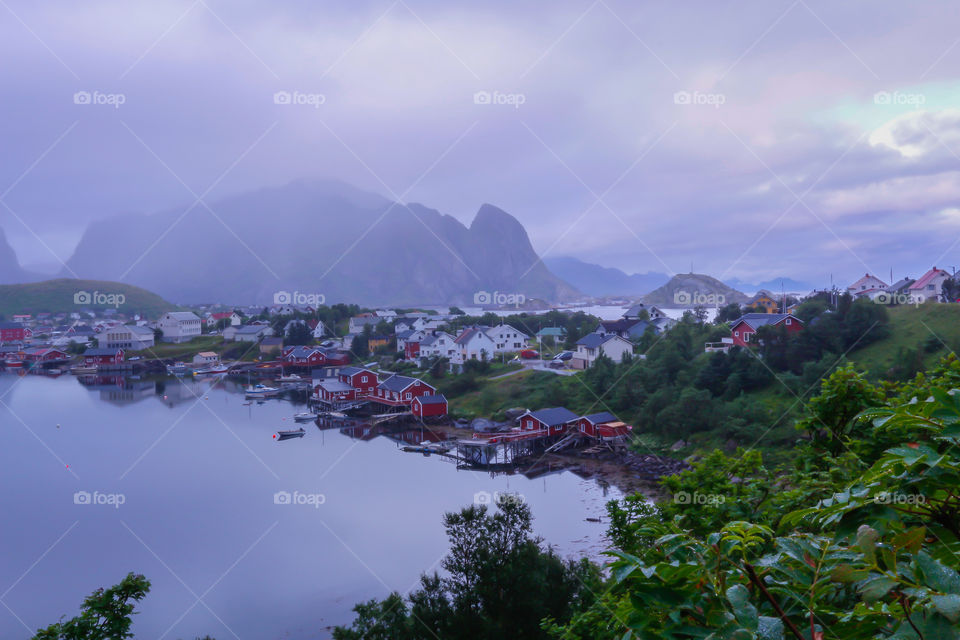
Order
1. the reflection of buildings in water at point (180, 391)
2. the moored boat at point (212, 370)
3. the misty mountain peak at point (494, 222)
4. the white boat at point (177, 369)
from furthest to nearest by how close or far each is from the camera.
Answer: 1. the misty mountain peak at point (494, 222)
2. the white boat at point (177, 369)
3. the moored boat at point (212, 370)
4. the reflection of buildings in water at point (180, 391)

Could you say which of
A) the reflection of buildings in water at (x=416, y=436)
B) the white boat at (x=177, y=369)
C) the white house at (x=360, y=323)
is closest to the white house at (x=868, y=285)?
the reflection of buildings in water at (x=416, y=436)

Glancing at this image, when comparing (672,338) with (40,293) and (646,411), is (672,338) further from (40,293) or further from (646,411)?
(40,293)

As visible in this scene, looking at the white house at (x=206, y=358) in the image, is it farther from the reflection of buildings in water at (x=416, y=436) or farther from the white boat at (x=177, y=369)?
the reflection of buildings in water at (x=416, y=436)

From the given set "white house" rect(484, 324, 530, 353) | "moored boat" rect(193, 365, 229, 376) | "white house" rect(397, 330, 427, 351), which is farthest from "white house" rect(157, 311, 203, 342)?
"white house" rect(484, 324, 530, 353)

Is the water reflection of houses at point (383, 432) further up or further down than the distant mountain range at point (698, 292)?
further down

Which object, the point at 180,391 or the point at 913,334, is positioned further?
the point at 180,391

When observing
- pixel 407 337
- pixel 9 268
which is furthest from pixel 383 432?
pixel 9 268

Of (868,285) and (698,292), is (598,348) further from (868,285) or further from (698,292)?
(868,285)
